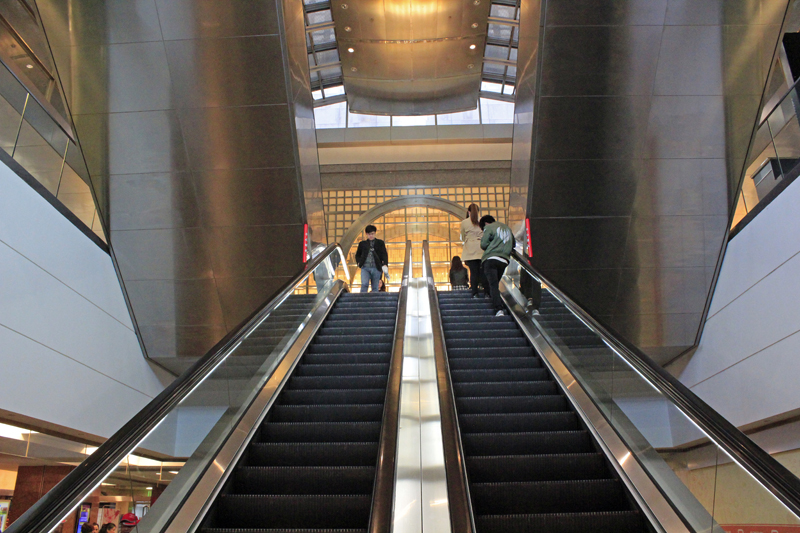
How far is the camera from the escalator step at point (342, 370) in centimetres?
550

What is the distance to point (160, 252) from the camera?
8.37 m

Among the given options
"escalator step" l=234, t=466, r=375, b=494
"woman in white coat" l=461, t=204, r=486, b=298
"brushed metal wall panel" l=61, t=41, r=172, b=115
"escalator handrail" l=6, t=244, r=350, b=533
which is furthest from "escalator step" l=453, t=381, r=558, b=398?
"brushed metal wall panel" l=61, t=41, r=172, b=115

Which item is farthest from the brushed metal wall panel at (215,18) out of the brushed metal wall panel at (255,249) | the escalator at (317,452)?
the escalator at (317,452)

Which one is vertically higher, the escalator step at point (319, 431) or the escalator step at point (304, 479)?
the escalator step at point (319, 431)

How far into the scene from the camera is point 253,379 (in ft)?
14.7

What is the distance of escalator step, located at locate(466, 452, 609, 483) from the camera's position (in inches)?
140

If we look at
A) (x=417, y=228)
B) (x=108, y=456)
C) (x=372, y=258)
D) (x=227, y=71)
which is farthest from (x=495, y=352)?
(x=417, y=228)

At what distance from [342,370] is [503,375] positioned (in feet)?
5.14

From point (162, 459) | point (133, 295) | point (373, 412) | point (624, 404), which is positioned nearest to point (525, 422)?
point (624, 404)

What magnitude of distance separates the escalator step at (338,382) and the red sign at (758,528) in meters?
3.17

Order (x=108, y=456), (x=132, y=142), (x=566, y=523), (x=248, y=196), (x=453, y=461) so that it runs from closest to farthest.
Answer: (x=108, y=456) < (x=566, y=523) < (x=453, y=461) < (x=132, y=142) < (x=248, y=196)

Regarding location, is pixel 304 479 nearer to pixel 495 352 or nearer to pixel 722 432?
pixel 722 432

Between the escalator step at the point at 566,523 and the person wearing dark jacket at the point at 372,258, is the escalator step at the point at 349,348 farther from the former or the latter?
the person wearing dark jacket at the point at 372,258

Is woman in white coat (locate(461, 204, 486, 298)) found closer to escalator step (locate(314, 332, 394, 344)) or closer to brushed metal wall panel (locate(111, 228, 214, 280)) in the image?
escalator step (locate(314, 332, 394, 344))
